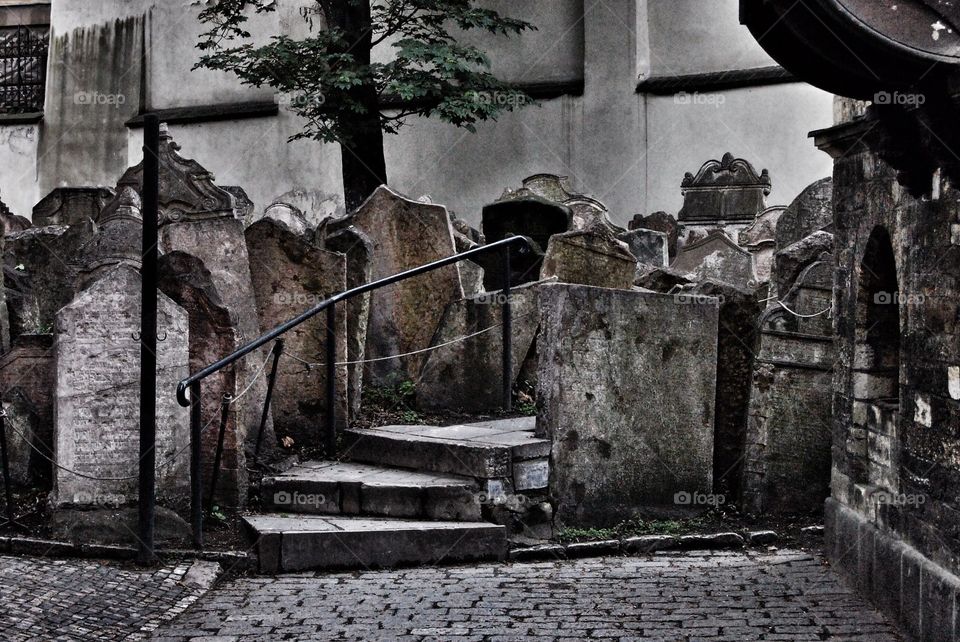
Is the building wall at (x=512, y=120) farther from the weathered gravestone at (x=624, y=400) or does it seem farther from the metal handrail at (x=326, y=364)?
the weathered gravestone at (x=624, y=400)

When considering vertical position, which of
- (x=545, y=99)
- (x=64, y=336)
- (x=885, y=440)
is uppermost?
(x=545, y=99)

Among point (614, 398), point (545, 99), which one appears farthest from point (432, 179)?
point (614, 398)

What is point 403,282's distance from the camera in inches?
400

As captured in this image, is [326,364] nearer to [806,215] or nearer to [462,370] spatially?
[462,370]

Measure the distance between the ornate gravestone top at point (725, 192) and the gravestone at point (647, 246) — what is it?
396 centimetres

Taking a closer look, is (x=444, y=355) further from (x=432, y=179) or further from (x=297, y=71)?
(x=432, y=179)

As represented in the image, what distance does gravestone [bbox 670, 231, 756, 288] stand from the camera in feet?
42.3

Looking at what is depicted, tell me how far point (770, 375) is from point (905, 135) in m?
2.76

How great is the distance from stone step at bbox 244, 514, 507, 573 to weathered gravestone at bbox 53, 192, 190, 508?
73 centimetres

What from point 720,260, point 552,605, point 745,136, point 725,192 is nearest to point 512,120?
point 745,136

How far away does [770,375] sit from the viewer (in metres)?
8.02

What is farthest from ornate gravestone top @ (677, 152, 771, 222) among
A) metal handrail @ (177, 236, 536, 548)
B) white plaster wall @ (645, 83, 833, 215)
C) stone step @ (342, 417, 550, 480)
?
stone step @ (342, 417, 550, 480)

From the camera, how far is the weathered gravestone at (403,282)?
10109mm

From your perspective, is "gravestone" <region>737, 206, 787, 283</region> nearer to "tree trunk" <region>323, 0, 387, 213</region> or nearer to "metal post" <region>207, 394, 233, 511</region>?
"tree trunk" <region>323, 0, 387, 213</region>
